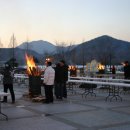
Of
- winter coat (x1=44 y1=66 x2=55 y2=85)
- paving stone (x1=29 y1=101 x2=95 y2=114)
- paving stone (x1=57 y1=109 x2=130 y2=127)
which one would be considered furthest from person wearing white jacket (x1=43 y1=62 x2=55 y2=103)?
paving stone (x1=57 y1=109 x2=130 y2=127)

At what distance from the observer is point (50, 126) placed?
405 inches

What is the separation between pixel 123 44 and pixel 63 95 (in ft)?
568

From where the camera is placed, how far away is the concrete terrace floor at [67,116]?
33.7 ft

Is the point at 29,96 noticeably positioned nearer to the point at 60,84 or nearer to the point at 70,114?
the point at 60,84

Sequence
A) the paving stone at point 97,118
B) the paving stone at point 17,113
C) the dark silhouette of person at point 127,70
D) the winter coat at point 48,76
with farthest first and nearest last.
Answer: the dark silhouette of person at point 127,70, the winter coat at point 48,76, the paving stone at point 17,113, the paving stone at point 97,118

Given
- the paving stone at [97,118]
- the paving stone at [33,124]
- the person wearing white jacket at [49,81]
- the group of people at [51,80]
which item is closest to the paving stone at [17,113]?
the paving stone at [33,124]

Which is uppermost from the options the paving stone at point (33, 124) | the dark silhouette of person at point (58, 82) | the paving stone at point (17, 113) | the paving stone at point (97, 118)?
the dark silhouette of person at point (58, 82)

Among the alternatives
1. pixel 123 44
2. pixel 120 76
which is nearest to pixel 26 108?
pixel 120 76

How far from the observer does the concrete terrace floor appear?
33.7 feet

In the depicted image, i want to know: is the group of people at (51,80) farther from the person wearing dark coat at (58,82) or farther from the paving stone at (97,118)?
the paving stone at (97,118)

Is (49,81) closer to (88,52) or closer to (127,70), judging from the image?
(127,70)

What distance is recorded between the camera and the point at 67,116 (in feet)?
39.6

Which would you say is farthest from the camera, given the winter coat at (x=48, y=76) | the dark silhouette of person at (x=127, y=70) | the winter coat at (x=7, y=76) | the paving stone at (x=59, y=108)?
the dark silhouette of person at (x=127, y=70)

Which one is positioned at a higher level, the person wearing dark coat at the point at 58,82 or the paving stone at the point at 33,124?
the person wearing dark coat at the point at 58,82
